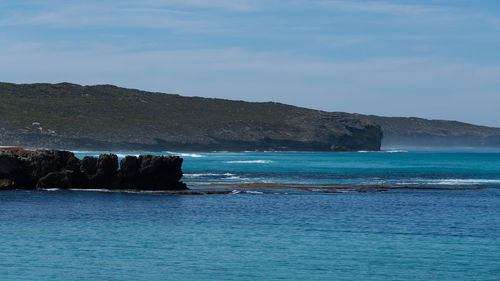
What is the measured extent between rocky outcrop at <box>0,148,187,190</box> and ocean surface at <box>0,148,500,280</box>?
3.40m

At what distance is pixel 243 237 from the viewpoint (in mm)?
35125

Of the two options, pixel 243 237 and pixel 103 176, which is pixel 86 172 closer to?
pixel 103 176

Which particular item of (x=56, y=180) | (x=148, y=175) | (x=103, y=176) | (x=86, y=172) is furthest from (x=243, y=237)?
(x=86, y=172)

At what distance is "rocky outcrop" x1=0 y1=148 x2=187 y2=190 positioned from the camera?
61688mm

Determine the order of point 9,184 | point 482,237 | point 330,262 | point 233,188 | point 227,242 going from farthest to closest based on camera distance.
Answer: point 233,188, point 9,184, point 482,237, point 227,242, point 330,262

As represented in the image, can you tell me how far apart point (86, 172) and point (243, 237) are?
3220cm

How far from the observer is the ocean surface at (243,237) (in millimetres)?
26828

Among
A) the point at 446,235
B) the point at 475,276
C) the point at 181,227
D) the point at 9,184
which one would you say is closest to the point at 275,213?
the point at 181,227

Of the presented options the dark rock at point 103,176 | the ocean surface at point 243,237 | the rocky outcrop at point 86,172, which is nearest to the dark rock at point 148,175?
the rocky outcrop at point 86,172

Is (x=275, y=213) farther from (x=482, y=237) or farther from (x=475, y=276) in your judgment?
(x=475, y=276)

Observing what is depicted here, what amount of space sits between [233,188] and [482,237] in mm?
34058

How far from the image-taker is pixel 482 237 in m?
35.9

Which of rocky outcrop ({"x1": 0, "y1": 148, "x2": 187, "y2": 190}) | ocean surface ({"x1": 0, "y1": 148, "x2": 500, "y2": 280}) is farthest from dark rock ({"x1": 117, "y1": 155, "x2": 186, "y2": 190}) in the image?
ocean surface ({"x1": 0, "y1": 148, "x2": 500, "y2": 280})

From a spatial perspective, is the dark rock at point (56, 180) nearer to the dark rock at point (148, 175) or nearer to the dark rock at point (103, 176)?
the dark rock at point (103, 176)
